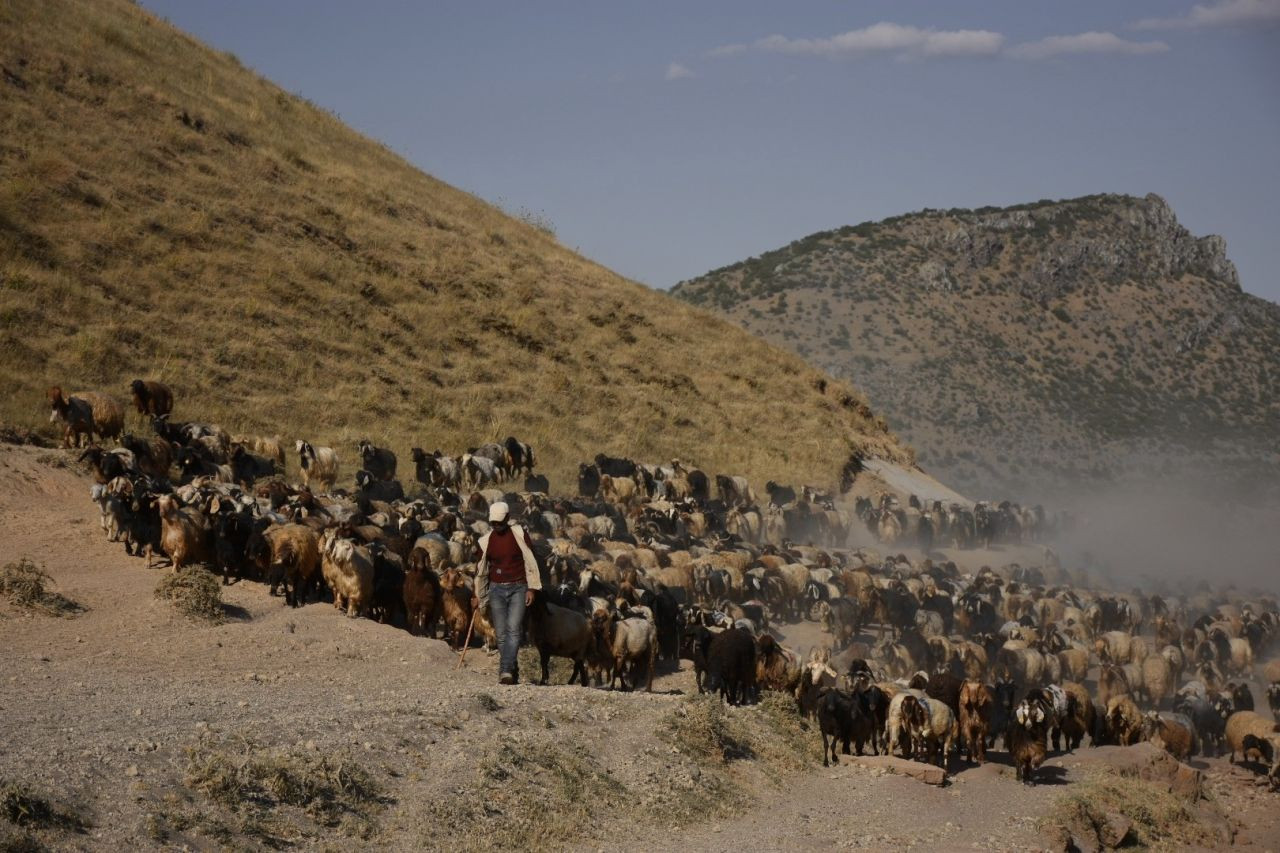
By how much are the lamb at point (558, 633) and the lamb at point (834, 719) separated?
8.83 feet

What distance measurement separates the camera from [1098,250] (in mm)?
93500

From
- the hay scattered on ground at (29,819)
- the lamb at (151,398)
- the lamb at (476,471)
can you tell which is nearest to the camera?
the hay scattered on ground at (29,819)

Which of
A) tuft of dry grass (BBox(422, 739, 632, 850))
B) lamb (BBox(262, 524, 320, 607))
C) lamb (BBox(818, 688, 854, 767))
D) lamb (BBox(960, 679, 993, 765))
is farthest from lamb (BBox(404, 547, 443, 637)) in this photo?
lamb (BBox(960, 679, 993, 765))

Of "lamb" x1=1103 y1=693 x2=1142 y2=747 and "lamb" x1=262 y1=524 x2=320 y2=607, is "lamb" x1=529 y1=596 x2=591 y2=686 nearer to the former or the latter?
"lamb" x1=262 y1=524 x2=320 y2=607

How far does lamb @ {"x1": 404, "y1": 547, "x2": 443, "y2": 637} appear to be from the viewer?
1589cm

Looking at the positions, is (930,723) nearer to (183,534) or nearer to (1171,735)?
(1171,735)

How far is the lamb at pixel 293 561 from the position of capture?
1655cm

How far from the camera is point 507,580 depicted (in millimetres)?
13148

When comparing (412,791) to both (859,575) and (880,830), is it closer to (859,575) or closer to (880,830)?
(880,830)

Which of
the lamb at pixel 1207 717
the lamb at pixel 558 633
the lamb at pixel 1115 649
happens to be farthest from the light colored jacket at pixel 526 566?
the lamb at pixel 1115 649

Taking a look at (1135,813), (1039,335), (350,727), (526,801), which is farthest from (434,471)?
(1039,335)

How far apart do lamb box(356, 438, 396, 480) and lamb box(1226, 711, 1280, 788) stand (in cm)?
1654

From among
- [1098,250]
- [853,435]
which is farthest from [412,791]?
[1098,250]

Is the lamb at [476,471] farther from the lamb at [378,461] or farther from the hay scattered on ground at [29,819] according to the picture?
the hay scattered on ground at [29,819]
